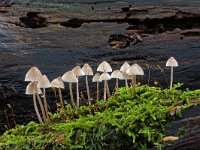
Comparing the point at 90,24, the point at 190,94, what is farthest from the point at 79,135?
the point at 90,24

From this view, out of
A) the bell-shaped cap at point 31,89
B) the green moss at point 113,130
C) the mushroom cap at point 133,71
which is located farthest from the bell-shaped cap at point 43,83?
the mushroom cap at point 133,71

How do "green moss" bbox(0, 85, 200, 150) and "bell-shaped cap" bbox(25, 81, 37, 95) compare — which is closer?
"green moss" bbox(0, 85, 200, 150)

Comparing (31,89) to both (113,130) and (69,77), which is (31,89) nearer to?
(69,77)

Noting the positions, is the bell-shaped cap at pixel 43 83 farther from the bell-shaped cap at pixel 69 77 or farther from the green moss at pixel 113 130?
the green moss at pixel 113 130

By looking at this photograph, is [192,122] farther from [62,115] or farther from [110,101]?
[62,115]

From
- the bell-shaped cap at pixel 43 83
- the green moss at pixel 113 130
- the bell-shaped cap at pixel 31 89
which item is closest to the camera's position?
the green moss at pixel 113 130

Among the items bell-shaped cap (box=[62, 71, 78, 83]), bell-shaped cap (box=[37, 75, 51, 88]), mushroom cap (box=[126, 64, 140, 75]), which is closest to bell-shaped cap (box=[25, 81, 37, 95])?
bell-shaped cap (box=[37, 75, 51, 88])

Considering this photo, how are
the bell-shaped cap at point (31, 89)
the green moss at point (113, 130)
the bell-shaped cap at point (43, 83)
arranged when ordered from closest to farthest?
the green moss at point (113, 130)
the bell-shaped cap at point (43, 83)
the bell-shaped cap at point (31, 89)

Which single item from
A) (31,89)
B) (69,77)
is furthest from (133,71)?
(31,89)

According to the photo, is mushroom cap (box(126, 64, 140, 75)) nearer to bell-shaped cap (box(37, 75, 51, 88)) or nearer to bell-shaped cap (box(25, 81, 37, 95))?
bell-shaped cap (box(37, 75, 51, 88))
